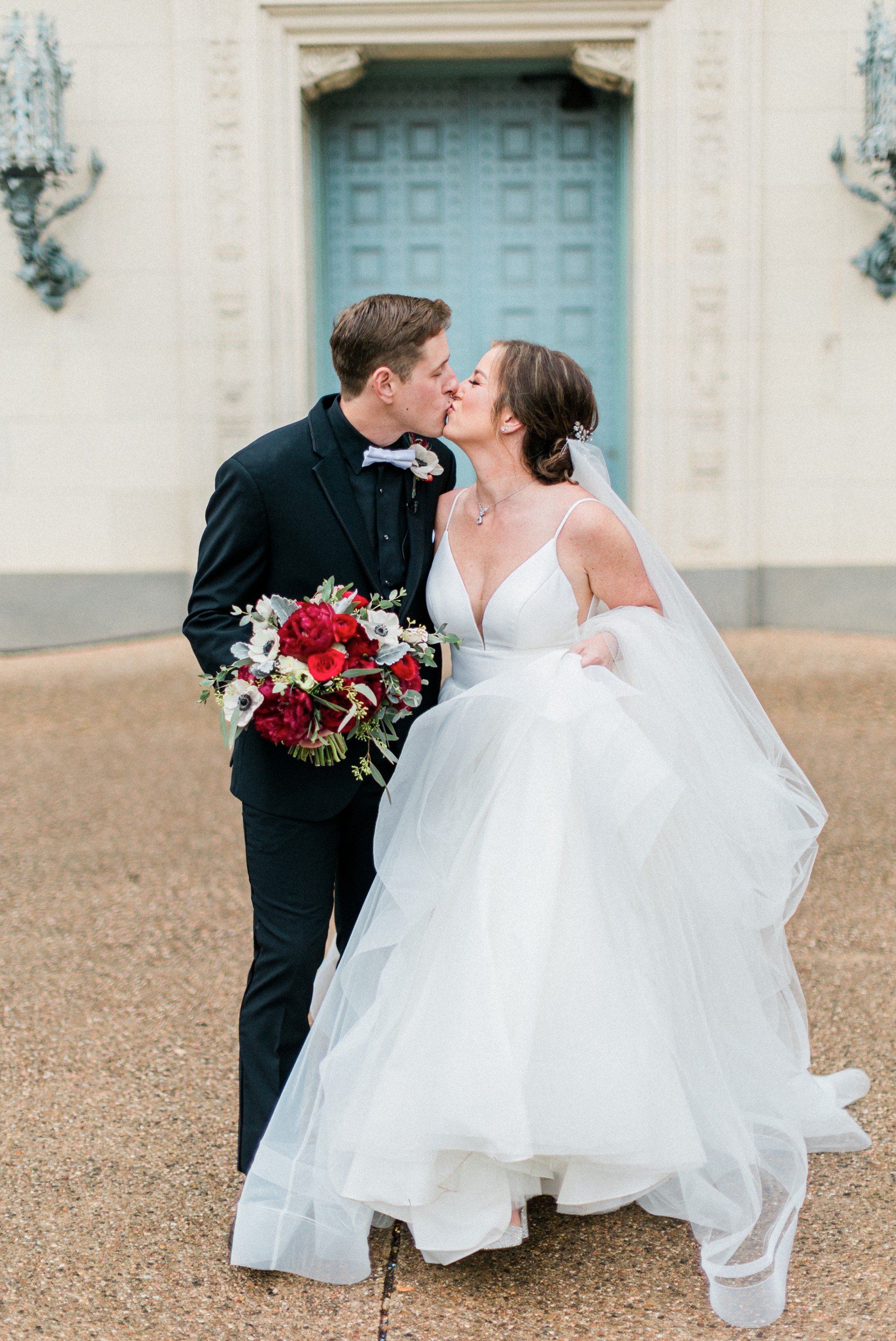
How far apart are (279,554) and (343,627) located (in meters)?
0.43

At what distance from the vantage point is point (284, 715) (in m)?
2.33

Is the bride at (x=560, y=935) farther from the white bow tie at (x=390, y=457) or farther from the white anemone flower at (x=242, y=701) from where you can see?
the white anemone flower at (x=242, y=701)

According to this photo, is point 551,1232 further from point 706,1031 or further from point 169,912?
point 169,912

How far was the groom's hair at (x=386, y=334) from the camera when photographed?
8.85 feet

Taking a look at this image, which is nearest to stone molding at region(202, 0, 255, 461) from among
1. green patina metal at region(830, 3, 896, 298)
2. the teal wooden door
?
the teal wooden door

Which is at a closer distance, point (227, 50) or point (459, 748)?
point (459, 748)

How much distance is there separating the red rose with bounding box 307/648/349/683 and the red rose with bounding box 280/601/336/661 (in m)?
0.01

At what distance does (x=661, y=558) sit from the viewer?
2.93 meters

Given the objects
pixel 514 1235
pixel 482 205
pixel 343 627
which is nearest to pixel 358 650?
pixel 343 627

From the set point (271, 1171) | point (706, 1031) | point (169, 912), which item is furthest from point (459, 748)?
point (169, 912)

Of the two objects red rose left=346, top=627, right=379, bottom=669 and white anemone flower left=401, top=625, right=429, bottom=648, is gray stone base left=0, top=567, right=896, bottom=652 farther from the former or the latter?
red rose left=346, top=627, right=379, bottom=669

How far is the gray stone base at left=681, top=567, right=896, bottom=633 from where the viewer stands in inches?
395

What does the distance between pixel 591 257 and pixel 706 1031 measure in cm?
909

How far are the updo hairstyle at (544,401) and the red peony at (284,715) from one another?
0.93m
